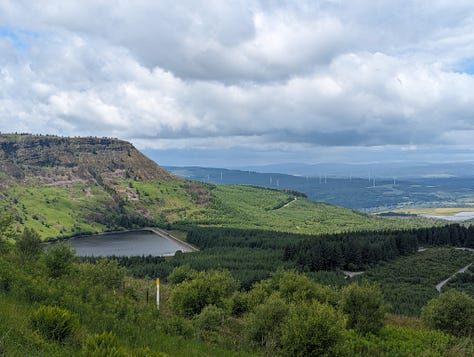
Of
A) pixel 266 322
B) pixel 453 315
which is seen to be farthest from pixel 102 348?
pixel 453 315

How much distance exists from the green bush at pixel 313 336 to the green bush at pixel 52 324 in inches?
740

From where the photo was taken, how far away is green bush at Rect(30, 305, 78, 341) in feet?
66.3

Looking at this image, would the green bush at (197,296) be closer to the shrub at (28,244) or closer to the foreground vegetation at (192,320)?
the foreground vegetation at (192,320)

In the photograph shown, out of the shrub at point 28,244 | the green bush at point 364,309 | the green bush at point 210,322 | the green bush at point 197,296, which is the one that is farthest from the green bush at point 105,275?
the green bush at point 364,309

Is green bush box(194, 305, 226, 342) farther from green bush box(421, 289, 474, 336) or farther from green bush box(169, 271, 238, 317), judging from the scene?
green bush box(421, 289, 474, 336)

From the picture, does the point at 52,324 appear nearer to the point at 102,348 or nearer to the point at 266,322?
the point at 102,348

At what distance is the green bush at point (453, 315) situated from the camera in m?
56.9

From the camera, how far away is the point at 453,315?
5756 cm

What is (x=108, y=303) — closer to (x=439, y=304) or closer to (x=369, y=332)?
(x=369, y=332)

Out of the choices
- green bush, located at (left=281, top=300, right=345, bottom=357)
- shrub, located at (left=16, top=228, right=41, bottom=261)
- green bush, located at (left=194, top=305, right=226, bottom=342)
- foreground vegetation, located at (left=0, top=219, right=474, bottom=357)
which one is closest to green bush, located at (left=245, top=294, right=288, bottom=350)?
foreground vegetation, located at (left=0, top=219, right=474, bottom=357)

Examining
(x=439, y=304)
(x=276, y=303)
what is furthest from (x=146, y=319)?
(x=439, y=304)

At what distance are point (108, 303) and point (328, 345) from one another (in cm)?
1879

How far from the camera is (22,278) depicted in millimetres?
31562

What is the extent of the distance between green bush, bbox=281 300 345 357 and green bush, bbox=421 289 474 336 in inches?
1245
